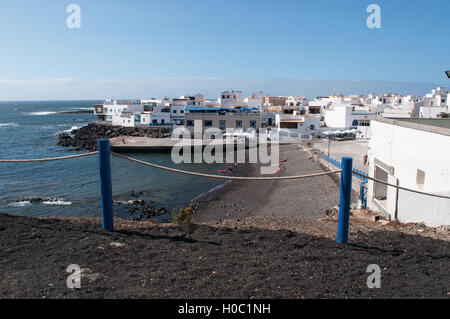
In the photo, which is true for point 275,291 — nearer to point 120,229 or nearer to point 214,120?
point 120,229

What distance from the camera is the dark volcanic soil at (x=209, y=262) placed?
2.99m

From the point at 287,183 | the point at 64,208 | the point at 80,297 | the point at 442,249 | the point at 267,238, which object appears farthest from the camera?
the point at 287,183

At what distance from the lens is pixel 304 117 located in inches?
1774

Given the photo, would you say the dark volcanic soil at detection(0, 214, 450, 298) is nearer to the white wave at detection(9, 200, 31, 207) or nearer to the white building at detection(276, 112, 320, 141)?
the white wave at detection(9, 200, 31, 207)

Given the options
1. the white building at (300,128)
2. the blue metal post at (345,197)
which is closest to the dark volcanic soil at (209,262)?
the blue metal post at (345,197)

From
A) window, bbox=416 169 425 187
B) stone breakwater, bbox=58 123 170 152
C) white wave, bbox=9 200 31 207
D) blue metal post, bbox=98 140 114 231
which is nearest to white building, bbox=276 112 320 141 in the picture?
stone breakwater, bbox=58 123 170 152

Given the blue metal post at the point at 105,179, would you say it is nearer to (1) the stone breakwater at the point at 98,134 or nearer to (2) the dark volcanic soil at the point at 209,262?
(2) the dark volcanic soil at the point at 209,262

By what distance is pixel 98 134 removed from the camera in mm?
56438

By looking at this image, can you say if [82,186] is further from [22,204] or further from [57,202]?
[22,204]

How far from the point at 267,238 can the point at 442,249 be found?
206cm

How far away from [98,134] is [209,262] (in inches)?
2241

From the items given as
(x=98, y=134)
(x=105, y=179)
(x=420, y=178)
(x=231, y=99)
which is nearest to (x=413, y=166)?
(x=420, y=178)
